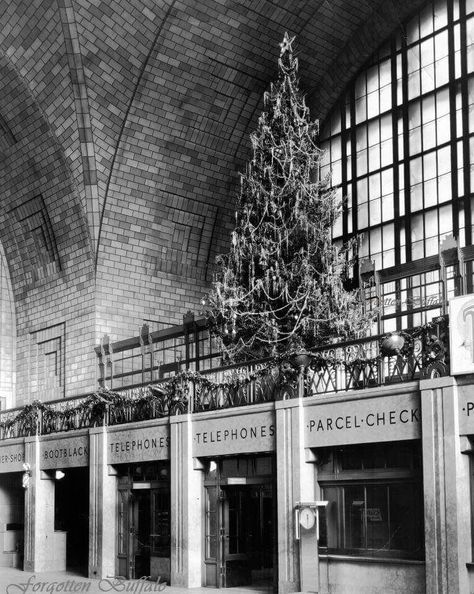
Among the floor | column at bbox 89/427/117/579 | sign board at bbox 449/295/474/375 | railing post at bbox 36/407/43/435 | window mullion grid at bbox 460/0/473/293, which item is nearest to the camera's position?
sign board at bbox 449/295/474/375

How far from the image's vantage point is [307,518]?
18.1 meters

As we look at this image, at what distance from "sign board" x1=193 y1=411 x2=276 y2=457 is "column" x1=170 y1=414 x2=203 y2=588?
315mm

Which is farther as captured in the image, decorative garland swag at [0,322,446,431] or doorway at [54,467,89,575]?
doorway at [54,467,89,575]

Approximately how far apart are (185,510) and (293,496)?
376 cm

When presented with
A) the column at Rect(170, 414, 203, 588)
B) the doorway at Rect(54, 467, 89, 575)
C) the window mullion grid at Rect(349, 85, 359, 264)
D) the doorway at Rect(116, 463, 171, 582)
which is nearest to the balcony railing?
the column at Rect(170, 414, 203, 588)

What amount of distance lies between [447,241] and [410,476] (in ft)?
20.5

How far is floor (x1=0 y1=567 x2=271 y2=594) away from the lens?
2044 centimetres

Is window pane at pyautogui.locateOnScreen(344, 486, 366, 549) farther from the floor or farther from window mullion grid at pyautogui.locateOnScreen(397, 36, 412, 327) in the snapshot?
window mullion grid at pyautogui.locateOnScreen(397, 36, 412, 327)

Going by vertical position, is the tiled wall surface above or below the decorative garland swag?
above

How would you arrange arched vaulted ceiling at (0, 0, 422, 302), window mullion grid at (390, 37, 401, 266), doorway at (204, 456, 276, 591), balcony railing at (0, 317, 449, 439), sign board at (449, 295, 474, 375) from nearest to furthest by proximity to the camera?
sign board at (449, 295, 474, 375) → balcony railing at (0, 317, 449, 439) → doorway at (204, 456, 276, 591) → window mullion grid at (390, 37, 401, 266) → arched vaulted ceiling at (0, 0, 422, 302)

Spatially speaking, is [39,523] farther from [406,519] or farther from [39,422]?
[406,519]

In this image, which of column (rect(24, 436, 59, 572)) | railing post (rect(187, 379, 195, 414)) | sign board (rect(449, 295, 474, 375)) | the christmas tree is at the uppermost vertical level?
the christmas tree

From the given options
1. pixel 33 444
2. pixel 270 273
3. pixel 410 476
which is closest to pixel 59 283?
pixel 33 444

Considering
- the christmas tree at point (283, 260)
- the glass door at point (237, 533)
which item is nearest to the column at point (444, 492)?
the glass door at point (237, 533)
